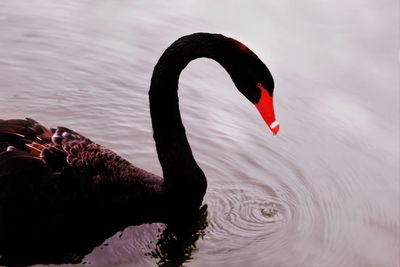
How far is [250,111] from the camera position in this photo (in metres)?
5.59

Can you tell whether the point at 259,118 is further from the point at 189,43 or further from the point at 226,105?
the point at 189,43

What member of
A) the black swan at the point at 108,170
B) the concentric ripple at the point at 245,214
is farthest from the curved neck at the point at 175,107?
the concentric ripple at the point at 245,214

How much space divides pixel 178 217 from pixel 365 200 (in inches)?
48.0

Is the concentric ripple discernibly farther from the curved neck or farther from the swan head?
the swan head

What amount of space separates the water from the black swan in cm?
18

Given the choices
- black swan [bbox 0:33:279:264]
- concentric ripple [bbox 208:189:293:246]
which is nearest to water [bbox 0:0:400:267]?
concentric ripple [bbox 208:189:293:246]

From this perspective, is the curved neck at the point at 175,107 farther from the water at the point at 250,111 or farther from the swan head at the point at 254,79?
the water at the point at 250,111

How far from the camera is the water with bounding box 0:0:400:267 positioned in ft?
13.9

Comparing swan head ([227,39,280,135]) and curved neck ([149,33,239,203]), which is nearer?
swan head ([227,39,280,135])

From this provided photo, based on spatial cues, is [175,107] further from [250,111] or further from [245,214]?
[250,111]

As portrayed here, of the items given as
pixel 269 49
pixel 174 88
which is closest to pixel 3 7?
pixel 269 49

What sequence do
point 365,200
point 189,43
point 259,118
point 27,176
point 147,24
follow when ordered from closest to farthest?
point 27,176, point 189,43, point 365,200, point 259,118, point 147,24

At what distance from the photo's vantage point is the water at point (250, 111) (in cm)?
422

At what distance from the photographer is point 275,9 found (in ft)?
22.7
